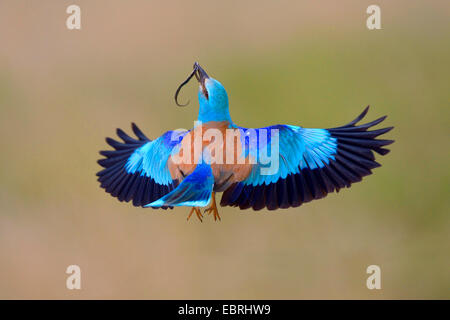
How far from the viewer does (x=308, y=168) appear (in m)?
3.35

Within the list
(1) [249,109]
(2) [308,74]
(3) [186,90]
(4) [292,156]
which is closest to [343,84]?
(2) [308,74]

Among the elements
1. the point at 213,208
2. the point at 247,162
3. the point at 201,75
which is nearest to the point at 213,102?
the point at 201,75

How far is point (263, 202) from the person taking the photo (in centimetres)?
326

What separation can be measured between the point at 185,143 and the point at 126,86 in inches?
87.2

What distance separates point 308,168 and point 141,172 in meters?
0.85

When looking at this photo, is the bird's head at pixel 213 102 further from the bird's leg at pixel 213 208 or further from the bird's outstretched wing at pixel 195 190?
the bird's leg at pixel 213 208

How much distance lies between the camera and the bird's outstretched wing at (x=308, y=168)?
3240 mm

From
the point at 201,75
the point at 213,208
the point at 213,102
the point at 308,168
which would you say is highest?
the point at 201,75

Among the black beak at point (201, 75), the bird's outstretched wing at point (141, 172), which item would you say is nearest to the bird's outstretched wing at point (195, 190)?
the bird's outstretched wing at point (141, 172)

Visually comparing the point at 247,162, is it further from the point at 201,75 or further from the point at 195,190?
the point at 201,75

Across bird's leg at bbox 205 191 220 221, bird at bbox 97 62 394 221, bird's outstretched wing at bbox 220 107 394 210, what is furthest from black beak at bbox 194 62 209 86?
bird's leg at bbox 205 191 220 221

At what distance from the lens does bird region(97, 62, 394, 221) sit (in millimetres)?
3168

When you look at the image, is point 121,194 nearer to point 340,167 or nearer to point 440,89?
point 340,167

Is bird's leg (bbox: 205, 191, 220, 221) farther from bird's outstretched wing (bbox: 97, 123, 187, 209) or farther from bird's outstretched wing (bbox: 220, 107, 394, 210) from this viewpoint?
bird's outstretched wing (bbox: 97, 123, 187, 209)
